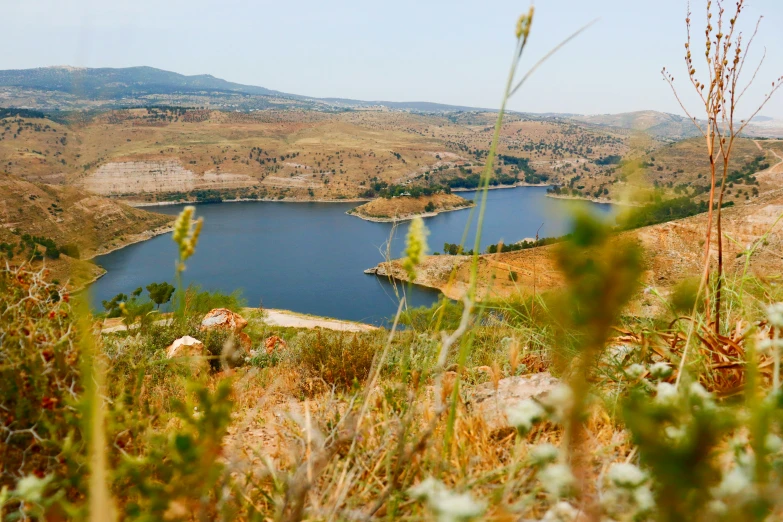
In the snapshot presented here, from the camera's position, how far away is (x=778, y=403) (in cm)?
77

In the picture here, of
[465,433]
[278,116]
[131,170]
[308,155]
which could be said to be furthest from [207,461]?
[278,116]

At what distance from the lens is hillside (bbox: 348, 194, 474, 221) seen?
3020 inches

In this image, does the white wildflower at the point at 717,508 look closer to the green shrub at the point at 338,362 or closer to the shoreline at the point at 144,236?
the green shrub at the point at 338,362

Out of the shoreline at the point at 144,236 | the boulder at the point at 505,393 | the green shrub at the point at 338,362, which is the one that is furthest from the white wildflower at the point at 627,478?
the shoreline at the point at 144,236

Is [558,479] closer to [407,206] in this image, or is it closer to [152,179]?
[407,206]

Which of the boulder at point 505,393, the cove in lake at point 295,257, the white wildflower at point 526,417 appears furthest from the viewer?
the cove in lake at point 295,257

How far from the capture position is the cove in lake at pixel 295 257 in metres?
46.7

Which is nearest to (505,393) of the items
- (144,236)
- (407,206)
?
(144,236)

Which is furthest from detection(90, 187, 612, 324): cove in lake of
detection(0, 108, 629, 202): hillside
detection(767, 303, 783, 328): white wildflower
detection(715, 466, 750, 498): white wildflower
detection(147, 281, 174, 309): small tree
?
detection(715, 466, 750, 498): white wildflower

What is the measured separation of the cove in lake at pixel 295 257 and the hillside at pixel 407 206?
5.76 feet

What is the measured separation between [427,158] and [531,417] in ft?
393

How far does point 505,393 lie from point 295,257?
193ft

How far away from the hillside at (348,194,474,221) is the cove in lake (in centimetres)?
176

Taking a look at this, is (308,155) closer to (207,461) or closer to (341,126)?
(341,126)
